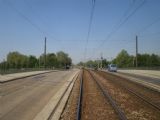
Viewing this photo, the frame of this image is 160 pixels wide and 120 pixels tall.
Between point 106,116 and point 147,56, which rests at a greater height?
point 147,56

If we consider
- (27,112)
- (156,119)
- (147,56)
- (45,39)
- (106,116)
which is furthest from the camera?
(147,56)

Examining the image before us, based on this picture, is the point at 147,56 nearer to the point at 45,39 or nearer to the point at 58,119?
the point at 45,39

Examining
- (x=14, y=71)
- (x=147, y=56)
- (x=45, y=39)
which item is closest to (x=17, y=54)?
(x=147, y=56)

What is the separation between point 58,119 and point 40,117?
0.71 metres

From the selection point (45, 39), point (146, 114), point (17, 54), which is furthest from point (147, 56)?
point (146, 114)

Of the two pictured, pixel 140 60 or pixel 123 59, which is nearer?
pixel 140 60

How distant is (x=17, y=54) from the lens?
→ 159 m

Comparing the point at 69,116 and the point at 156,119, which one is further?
the point at 69,116

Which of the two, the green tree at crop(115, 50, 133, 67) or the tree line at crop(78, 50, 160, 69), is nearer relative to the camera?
the tree line at crop(78, 50, 160, 69)

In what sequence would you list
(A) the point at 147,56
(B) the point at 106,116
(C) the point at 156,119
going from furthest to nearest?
1. (A) the point at 147,56
2. (B) the point at 106,116
3. (C) the point at 156,119

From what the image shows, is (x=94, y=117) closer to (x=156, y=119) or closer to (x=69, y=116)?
(x=69, y=116)

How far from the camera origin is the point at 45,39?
2985 inches

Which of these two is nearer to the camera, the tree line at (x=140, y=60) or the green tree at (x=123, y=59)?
the tree line at (x=140, y=60)

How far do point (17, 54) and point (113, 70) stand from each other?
9097cm
